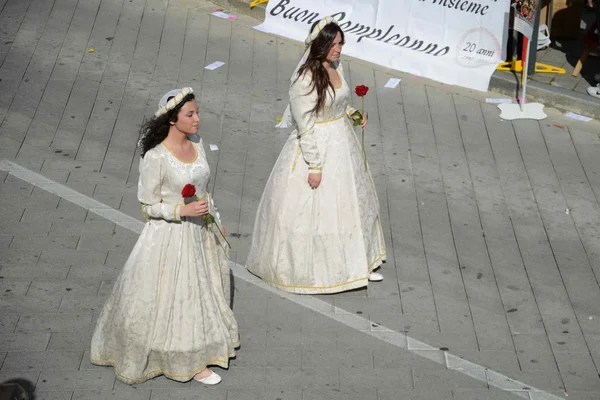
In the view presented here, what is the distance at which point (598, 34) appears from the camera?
1202 cm

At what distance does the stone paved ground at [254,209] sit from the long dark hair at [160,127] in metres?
1.78

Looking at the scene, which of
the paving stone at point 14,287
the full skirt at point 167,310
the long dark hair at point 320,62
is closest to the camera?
A: the full skirt at point 167,310

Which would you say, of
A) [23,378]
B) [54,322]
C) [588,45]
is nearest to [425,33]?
[588,45]

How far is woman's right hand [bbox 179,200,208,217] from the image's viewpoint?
6.80 meters

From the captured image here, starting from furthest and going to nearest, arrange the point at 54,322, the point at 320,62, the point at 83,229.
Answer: the point at 83,229 → the point at 54,322 → the point at 320,62

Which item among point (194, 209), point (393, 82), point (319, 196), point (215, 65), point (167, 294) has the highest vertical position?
point (194, 209)

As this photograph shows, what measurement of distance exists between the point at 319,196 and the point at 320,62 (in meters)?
1.05

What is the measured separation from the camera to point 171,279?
6.99 m

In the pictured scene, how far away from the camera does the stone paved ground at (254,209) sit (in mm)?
7586

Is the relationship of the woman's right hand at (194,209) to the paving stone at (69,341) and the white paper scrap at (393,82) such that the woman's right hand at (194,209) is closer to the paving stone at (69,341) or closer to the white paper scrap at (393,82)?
the paving stone at (69,341)

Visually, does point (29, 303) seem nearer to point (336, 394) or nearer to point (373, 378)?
point (336, 394)

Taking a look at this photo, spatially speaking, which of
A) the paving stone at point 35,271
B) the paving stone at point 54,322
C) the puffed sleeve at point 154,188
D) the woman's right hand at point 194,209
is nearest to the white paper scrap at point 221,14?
the paving stone at point 35,271

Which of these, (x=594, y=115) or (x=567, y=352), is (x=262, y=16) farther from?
(x=567, y=352)

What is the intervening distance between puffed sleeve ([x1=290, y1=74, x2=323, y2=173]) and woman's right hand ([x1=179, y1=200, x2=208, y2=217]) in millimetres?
1364
